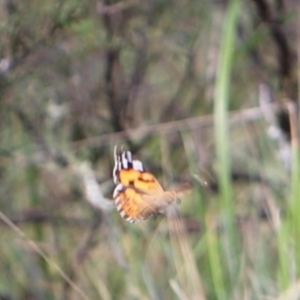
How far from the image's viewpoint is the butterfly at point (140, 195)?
961 millimetres

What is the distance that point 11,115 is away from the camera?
6.31 feet

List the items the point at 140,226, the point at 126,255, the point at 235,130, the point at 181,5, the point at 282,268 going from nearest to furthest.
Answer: the point at 282,268 < the point at 126,255 < the point at 140,226 < the point at 181,5 < the point at 235,130

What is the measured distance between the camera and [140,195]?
984 millimetres

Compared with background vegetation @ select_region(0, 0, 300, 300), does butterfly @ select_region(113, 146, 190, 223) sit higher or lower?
lower

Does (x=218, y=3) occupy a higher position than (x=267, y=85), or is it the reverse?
(x=218, y=3)

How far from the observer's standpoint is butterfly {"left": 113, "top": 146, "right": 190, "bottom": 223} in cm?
96

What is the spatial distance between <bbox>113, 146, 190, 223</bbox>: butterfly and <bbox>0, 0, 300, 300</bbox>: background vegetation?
0.44 m

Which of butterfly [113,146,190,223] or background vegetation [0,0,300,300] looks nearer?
butterfly [113,146,190,223]

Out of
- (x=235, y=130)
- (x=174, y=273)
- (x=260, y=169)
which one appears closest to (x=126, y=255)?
(x=174, y=273)

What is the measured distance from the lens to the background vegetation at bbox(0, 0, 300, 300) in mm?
1613

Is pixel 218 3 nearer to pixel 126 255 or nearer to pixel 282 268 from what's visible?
pixel 126 255

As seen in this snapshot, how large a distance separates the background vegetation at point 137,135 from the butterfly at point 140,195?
439 mm

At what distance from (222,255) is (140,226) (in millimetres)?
290

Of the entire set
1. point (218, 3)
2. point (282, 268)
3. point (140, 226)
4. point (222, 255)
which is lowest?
point (282, 268)
